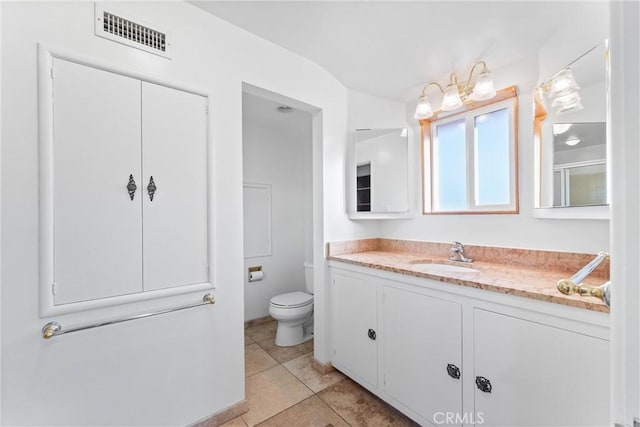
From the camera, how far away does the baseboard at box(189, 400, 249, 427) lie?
1.53 meters

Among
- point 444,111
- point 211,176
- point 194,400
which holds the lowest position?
point 194,400

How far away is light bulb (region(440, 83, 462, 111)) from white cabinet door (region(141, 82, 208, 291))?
1.67 meters

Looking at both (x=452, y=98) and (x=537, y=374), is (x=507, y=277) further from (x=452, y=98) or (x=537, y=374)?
(x=452, y=98)

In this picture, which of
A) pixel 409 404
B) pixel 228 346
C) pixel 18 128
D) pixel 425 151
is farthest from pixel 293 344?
pixel 18 128

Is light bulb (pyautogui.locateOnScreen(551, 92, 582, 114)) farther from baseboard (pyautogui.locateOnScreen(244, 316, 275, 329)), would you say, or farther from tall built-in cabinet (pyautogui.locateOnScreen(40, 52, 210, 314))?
baseboard (pyautogui.locateOnScreen(244, 316, 275, 329))

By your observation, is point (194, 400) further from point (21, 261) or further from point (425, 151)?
point (425, 151)

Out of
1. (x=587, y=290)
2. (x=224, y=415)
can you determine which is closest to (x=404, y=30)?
(x=587, y=290)

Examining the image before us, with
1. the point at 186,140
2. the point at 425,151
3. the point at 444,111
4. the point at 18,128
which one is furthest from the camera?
the point at 425,151

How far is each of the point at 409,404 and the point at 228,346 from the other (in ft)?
3.76

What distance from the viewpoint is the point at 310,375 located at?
208 centimetres

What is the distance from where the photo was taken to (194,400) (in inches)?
59.3

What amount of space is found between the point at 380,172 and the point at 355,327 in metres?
1.29
